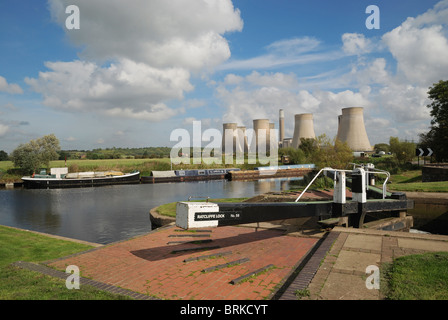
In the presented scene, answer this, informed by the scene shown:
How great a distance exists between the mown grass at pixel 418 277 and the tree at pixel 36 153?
53449 millimetres

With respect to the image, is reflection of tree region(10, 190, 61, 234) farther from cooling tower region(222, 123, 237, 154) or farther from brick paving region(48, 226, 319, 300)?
cooling tower region(222, 123, 237, 154)

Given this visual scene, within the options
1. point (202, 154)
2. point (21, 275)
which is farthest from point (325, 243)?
point (202, 154)

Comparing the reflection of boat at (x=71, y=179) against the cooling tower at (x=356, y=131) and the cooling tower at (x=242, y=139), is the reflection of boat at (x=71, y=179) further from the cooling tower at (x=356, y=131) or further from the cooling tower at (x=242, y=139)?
the cooling tower at (x=242, y=139)

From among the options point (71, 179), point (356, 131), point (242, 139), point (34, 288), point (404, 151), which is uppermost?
point (242, 139)

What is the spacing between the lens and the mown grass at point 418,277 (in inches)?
134

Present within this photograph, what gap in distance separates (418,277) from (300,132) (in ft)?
212

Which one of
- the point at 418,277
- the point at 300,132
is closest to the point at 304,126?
the point at 300,132

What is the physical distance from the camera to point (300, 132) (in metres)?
66.0

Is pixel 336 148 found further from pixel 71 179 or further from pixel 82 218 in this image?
pixel 71 179

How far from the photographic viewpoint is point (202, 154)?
65.1 metres

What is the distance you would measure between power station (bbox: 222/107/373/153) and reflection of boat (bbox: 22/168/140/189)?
108ft

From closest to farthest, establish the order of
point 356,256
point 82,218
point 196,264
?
1. point 356,256
2. point 196,264
3. point 82,218

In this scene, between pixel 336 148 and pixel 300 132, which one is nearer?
pixel 336 148

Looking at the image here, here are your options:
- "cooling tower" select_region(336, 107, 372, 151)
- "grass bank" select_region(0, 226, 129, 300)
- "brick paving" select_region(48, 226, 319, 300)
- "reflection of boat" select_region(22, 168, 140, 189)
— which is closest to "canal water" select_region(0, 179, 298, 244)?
"brick paving" select_region(48, 226, 319, 300)
